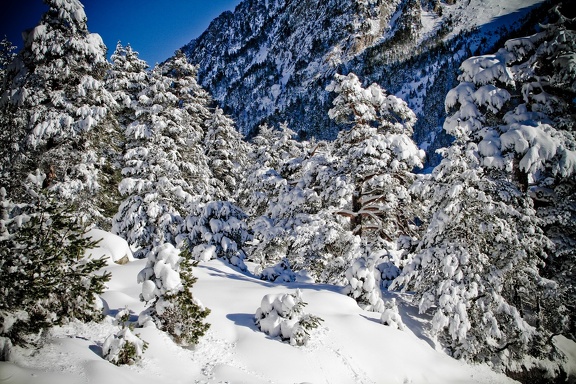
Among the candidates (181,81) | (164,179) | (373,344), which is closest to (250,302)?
(373,344)

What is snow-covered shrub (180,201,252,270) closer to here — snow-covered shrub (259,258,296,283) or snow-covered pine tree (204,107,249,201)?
snow-covered shrub (259,258,296,283)

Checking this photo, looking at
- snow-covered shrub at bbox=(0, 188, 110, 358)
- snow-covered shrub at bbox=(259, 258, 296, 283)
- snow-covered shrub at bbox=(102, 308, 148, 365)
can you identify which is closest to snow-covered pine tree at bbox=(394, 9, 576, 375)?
snow-covered shrub at bbox=(259, 258, 296, 283)

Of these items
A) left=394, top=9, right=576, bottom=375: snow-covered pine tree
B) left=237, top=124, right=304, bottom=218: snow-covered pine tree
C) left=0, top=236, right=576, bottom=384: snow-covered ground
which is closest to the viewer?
left=0, top=236, right=576, bottom=384: snow-covered ground

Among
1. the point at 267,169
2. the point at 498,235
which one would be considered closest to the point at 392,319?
the point at 498,235

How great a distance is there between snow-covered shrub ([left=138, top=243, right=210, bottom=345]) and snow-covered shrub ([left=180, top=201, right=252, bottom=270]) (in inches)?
315

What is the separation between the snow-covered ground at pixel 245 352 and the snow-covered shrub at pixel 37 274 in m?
0.37

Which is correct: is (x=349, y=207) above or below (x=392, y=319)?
above

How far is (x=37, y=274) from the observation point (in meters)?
4.73

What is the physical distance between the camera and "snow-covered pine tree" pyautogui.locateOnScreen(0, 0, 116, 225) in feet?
38.8

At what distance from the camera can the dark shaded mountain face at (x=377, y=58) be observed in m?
130

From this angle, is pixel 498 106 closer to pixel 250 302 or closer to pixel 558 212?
pixel 558 212

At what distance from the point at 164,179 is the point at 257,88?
17783cm

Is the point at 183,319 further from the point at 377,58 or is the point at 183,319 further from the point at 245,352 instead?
the point at 377,58

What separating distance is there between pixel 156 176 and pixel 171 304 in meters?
11.8
